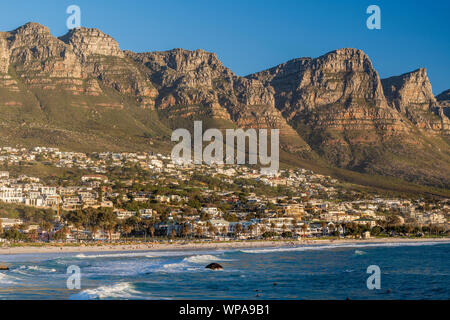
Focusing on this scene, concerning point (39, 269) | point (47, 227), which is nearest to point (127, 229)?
point (47, 227)

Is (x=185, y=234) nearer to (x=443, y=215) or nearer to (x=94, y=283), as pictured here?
(x=94, y=283)

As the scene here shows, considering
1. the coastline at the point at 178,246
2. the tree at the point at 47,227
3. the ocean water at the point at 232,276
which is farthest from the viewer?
the tree at the point at 47,227

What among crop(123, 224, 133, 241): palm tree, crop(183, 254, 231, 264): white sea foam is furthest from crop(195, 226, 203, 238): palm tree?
crop(183, 254, 231, 264): white sea foam

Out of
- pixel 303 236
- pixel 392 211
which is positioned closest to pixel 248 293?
pixel 303 236

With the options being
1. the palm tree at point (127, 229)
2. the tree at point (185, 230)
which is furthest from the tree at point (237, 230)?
the palm tree at point (127, 229)

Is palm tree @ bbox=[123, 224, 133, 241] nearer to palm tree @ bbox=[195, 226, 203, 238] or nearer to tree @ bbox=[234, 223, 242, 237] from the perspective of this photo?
palm tree @ bbox=[195, 226, 203, 238]

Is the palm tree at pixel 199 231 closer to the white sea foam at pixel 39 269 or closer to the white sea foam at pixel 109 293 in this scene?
the white sea foam at pixel 39 269

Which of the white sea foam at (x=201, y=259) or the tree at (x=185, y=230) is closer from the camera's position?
the white sea foam at (x=201, y=259)
